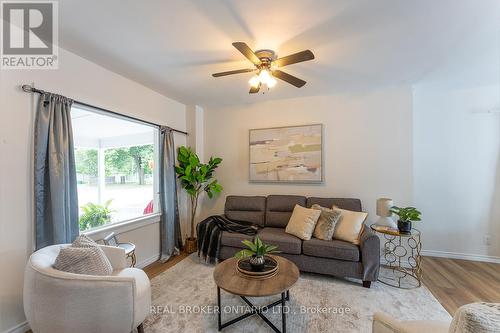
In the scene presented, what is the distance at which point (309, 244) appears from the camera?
2799 millimetres

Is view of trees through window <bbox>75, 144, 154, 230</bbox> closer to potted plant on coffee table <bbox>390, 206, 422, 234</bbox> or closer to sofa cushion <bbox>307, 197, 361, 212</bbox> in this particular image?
sofa cushion <bbox>307, 197, 361, 212</bbox>

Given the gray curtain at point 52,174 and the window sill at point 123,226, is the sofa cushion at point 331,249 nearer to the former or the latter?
the window sill at point 123,226

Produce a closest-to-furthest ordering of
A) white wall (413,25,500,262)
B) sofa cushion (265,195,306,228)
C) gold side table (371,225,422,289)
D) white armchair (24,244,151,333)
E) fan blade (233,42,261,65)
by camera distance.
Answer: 1. white armchair (24,244,151,333)
2. fan blade (233,42,261,65)
3. gold side table (371,225,422,289)
4. white wall (413,25,500,262)
5. sofa cushion (265,195,306,228)

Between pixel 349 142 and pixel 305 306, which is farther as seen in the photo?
pixel 349 142

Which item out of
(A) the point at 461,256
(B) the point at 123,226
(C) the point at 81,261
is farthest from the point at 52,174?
(A) the point at 461,256

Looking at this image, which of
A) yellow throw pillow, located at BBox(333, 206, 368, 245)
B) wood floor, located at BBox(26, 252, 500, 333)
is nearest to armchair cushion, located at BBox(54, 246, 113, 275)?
wood floor, located at BBox(26, 252, 500, 333)

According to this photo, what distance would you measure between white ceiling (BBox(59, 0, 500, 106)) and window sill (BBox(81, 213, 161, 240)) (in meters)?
1.93

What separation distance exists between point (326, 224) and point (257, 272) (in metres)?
1.34

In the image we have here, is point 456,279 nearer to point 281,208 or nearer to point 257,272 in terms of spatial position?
point 281,208

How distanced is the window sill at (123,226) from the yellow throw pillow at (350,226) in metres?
2.64

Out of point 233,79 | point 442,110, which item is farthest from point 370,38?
point 442,110

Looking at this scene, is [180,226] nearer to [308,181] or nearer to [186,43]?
[308,181]

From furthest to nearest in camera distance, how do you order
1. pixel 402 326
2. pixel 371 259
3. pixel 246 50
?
pixel 371 259 → pixel 246 50 → pixel 402 326

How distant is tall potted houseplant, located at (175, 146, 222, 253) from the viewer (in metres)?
3.74
